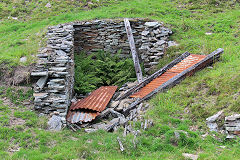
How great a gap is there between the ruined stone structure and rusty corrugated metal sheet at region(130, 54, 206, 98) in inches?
67.2

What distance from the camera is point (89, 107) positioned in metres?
9.39

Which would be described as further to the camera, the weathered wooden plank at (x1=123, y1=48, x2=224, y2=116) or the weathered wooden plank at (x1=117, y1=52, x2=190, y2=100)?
the weathered wooden plank at (x1=117, y1=52, x2=190, y2=100)

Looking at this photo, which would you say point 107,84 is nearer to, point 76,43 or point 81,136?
point 76,43

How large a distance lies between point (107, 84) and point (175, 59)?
3.67 m

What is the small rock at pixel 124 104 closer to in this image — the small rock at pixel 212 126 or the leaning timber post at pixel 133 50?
the leaning timber post at pixel 133 50

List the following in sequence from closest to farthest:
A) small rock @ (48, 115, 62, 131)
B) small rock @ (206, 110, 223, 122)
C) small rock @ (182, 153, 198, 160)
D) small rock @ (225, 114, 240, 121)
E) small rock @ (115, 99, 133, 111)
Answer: small rock @ (182, 153, 198, 160), small rock @ (225, 114, 240, 121), small rock @ (206, 110, 223, 122), small rock @ (48, 115, 62, 131), small rock @ (115, 99, 133, 111)

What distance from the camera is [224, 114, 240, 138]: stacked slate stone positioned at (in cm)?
619

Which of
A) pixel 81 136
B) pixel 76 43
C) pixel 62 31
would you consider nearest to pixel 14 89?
pixel 81 136

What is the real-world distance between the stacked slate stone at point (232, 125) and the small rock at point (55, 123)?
4.78 metres

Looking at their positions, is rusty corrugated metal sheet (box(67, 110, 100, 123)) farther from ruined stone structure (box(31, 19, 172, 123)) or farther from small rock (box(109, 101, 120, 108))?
small rock (box(109, 101, 120, 108))

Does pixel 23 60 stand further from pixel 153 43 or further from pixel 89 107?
pixel 153 43

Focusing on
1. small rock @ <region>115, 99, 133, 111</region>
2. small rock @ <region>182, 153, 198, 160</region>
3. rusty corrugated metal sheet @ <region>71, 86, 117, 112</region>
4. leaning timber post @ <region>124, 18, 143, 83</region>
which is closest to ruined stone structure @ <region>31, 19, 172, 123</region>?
leaning timber post @ <region>124, 18, 143, 83</region>

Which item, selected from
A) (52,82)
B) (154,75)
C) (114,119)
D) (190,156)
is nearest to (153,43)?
(154,75)

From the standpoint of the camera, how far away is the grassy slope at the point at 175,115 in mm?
6051
